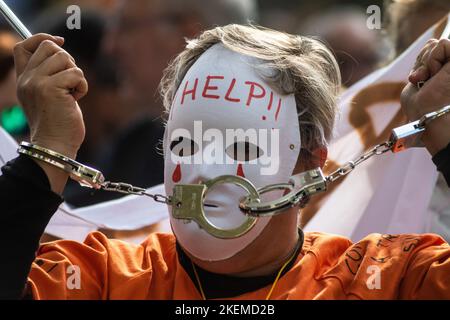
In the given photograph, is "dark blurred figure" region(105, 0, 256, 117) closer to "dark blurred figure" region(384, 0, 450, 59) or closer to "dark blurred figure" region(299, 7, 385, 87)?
"dark blurred figure" region(299, 7, 385, 87)

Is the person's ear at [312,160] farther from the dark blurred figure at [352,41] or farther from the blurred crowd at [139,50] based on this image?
the dark blurred figure at [352,41]

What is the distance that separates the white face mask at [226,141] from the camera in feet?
9.15

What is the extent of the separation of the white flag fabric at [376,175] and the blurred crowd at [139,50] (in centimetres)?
29

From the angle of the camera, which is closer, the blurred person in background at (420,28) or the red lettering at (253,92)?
the red lettering at (253,92)

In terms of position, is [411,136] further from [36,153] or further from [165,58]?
[165,58]

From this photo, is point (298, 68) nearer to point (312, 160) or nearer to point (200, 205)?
point (312, 160)

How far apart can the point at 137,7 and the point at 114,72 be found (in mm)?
647

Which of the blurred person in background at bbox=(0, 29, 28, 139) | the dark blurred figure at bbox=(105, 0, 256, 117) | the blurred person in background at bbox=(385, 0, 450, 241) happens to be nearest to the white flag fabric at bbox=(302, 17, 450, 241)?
the blurred person in background at bbox=(385, 0, 450, 241)

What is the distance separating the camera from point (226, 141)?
112 inches

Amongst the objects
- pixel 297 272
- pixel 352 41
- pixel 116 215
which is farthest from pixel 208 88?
pixel 352 41

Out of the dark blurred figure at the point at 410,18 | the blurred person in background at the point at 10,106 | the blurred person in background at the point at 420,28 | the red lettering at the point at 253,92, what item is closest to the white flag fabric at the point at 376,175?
the blurred person in background at the point at 420,28

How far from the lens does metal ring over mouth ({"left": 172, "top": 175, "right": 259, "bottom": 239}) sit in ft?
8.98

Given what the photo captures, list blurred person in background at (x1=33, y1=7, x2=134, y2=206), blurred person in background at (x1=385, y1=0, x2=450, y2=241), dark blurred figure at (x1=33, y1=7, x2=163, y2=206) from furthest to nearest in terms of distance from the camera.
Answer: blurred person in background at (x1=33, y1=7, x2=134, y2=206) < dark blurred figure at (x1=33, y1=7, x2=163, y2=206) < blurred person in background at (x1=385, y1=0, x2=450, y2=241)

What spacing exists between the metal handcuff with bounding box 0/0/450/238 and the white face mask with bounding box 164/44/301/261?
4cm
